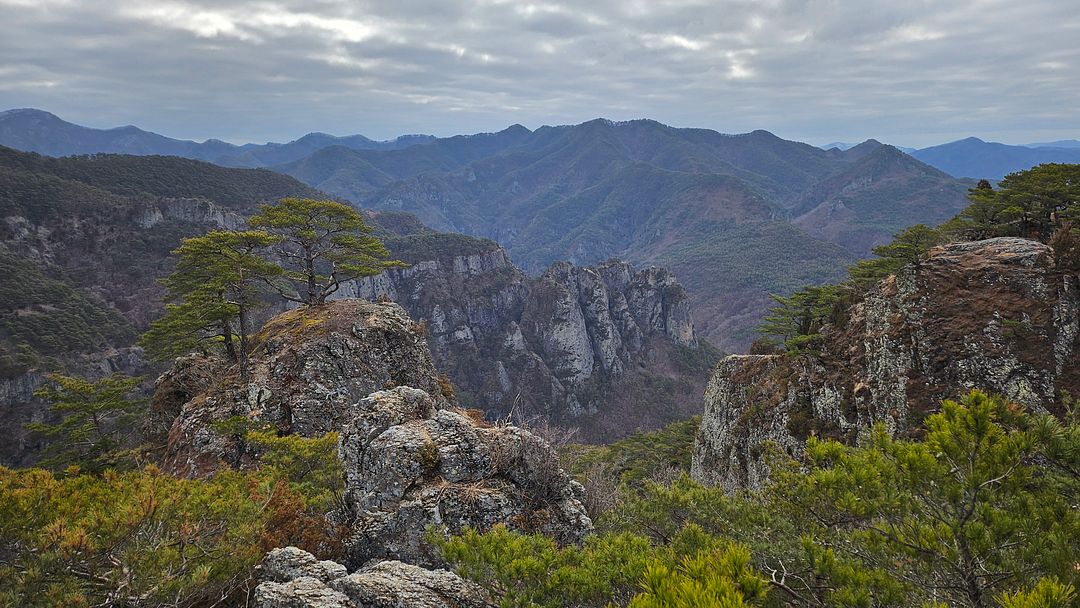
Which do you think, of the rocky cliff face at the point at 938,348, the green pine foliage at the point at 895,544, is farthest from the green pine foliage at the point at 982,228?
the green pine foliage at the point at 895,544

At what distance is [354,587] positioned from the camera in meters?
7.19

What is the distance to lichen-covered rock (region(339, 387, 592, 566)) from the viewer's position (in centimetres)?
1020

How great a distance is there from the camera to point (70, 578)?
6.41 metres

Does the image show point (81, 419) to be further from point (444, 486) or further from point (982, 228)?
point (982, 228)

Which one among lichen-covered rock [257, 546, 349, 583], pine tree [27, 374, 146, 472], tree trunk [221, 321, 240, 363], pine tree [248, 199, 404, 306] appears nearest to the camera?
lichen-covered rock [257, 546, 349, 583]

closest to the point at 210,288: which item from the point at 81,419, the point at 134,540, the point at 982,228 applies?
the point at 81,419

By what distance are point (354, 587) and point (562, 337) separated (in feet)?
424

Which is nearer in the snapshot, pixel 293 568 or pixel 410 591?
pixel 410 591

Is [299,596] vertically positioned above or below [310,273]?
below

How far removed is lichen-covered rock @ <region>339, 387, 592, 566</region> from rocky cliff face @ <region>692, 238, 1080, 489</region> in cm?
1161

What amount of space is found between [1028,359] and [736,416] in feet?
39.2

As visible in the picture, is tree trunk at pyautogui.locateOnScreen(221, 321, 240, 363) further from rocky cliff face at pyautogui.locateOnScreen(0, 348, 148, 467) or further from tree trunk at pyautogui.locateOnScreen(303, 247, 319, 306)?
rocky cliff face at pyautogui.locateOnScreen(0, 348, 148, 467)

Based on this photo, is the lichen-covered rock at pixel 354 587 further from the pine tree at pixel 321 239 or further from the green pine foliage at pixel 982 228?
the pine tree at pixel 321 239

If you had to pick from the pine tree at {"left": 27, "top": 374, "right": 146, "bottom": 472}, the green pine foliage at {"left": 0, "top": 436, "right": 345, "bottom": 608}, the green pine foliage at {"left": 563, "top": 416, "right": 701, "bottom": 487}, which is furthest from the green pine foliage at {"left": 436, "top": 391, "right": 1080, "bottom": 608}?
the green pine foliage at {"left": 563, "top": 416, "right": 701, "bottom": 487}
